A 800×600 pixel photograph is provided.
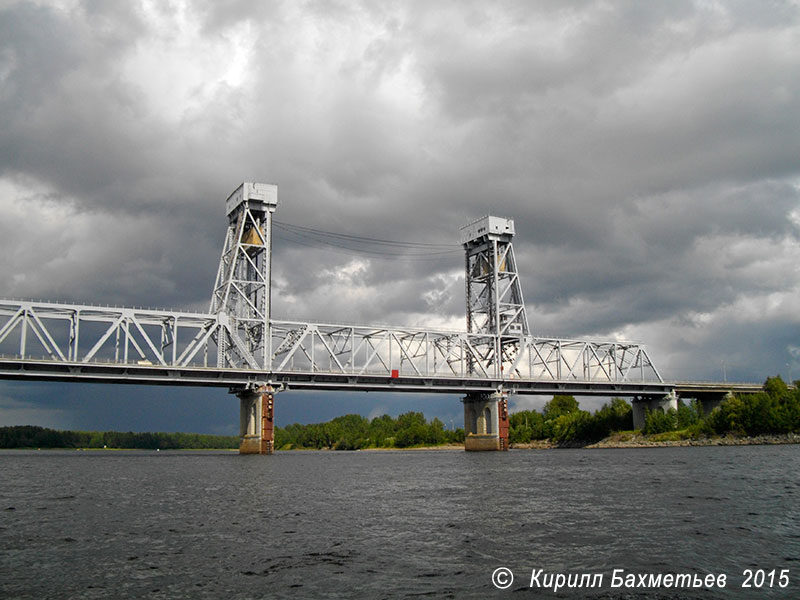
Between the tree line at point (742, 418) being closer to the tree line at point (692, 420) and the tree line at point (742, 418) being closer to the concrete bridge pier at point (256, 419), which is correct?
the tree line at point (692, 420)

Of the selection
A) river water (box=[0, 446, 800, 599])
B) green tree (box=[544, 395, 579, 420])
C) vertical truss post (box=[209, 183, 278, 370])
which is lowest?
river water (box=[0, 446, 800, 599])

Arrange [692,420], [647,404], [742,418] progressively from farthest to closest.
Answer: [647,404]
[692,420]
[742,418]

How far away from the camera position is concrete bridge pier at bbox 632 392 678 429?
135375mm

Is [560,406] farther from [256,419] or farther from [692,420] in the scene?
[256,419]

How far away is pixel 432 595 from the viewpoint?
16.7 m

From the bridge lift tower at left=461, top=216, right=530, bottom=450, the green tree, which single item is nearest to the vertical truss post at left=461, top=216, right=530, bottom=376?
the bridge lift tower at left=461, top=216, right=530, bottom=450

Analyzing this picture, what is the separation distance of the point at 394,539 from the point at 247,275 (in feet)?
285

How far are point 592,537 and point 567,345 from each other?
107m

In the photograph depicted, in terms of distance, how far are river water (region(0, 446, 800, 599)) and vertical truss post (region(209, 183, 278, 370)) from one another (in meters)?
56.4

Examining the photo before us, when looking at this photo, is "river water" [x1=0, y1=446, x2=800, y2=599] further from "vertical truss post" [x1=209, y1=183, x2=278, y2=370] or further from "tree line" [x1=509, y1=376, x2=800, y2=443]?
"tree line" [x1=509, y1=376, x2=800, y2=443]

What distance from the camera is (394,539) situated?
24.5 metres

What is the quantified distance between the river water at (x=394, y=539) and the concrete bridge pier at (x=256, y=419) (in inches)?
2061

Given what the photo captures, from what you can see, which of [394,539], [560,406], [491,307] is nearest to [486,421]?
[491,307]

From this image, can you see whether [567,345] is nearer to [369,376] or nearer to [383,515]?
[369,376]
